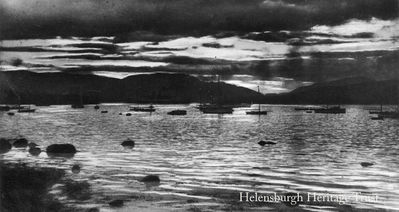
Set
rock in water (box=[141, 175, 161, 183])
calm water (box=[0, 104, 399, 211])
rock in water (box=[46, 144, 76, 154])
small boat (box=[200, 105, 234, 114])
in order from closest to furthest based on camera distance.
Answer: calm water (box=[0, 104, 399, 211]) < rock in water (box=[141, 175, 161, 183]) < rock in water (box=[46, 144, 76, 154]) < small boat (box=[200, 105, 234, 114])

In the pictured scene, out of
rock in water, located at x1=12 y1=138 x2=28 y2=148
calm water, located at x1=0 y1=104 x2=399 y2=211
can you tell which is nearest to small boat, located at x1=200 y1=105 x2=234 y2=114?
calm water, located at x1=0 y1=104 x2=399 y2=211

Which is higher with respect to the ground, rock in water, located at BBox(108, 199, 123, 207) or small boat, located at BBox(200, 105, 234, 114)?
small boat, located at BBox(200, 105, 234, 114)

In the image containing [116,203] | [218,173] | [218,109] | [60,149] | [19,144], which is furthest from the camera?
[218,109]

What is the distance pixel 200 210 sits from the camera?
532 inches

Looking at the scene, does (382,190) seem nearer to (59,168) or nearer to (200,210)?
(200,210)

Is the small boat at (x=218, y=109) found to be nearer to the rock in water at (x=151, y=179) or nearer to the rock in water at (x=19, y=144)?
the rock in water at (x=19, y=144)

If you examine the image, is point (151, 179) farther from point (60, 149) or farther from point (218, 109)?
point (218, 109)

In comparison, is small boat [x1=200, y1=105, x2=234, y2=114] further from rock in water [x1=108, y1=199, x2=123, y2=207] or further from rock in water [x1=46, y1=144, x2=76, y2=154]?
rock in water [x1=108, y1=199, x2=123, y2=207]

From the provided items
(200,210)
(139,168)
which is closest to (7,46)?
(139,168)

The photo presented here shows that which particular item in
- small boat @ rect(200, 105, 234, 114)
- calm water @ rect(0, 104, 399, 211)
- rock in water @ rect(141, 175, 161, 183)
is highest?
small boat @ rect(200, 105, 234, 114)

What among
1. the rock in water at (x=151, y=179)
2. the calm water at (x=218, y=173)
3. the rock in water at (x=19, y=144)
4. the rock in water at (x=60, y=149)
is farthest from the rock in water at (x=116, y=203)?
the rock in water at (x=19, y=144)

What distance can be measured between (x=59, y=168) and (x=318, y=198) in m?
12.5

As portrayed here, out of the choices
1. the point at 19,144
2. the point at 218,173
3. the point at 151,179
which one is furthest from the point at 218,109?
the point at 151,179

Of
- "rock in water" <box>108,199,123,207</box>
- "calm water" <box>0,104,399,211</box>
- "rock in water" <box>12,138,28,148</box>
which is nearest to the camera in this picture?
"rock in water" <box>108,199,123,207</box>
